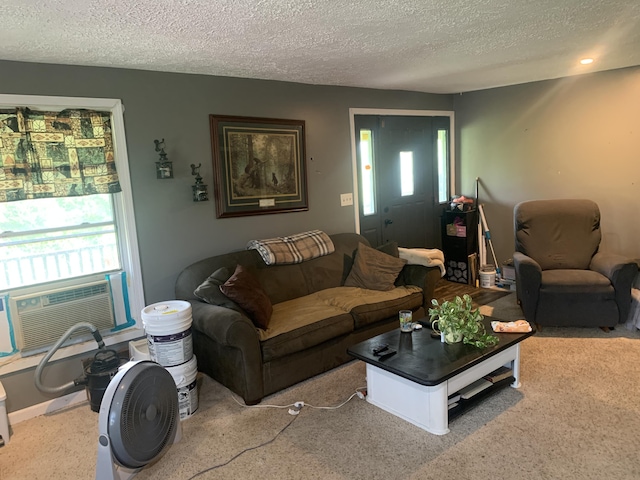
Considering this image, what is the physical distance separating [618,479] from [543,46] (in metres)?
2.73

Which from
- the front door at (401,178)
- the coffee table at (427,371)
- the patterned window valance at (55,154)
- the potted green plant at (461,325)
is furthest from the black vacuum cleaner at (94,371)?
the front door at (401,178)

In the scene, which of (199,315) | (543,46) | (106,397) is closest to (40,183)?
(199,315)

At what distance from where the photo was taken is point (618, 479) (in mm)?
2117

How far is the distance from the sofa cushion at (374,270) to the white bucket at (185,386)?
5.39 feet

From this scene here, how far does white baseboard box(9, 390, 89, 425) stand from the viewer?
9.81ft

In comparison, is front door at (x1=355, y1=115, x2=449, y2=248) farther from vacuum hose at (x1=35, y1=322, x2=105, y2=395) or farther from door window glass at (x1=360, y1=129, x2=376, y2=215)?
vacuum hose at (x1=35, y1=322, x2=105, y2=395)

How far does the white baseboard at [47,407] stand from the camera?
299 centimetres

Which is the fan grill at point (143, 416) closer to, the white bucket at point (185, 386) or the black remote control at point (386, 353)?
the white bucket at point (185, 386)

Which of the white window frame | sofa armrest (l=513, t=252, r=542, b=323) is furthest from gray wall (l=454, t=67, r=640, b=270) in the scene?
the white window frame

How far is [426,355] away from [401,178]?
9.64ft

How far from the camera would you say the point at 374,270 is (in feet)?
13.3

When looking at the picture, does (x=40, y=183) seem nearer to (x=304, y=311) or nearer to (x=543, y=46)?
(x=304, y=311)

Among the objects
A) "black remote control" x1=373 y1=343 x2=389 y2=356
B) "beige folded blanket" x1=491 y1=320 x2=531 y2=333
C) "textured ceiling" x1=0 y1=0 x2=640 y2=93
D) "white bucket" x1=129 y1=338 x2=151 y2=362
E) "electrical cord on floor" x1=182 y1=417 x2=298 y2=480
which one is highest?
"textured ceiling" x1=0 y1=0 x2=640 y2=93

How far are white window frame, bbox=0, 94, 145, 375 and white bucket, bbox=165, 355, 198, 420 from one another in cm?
78
